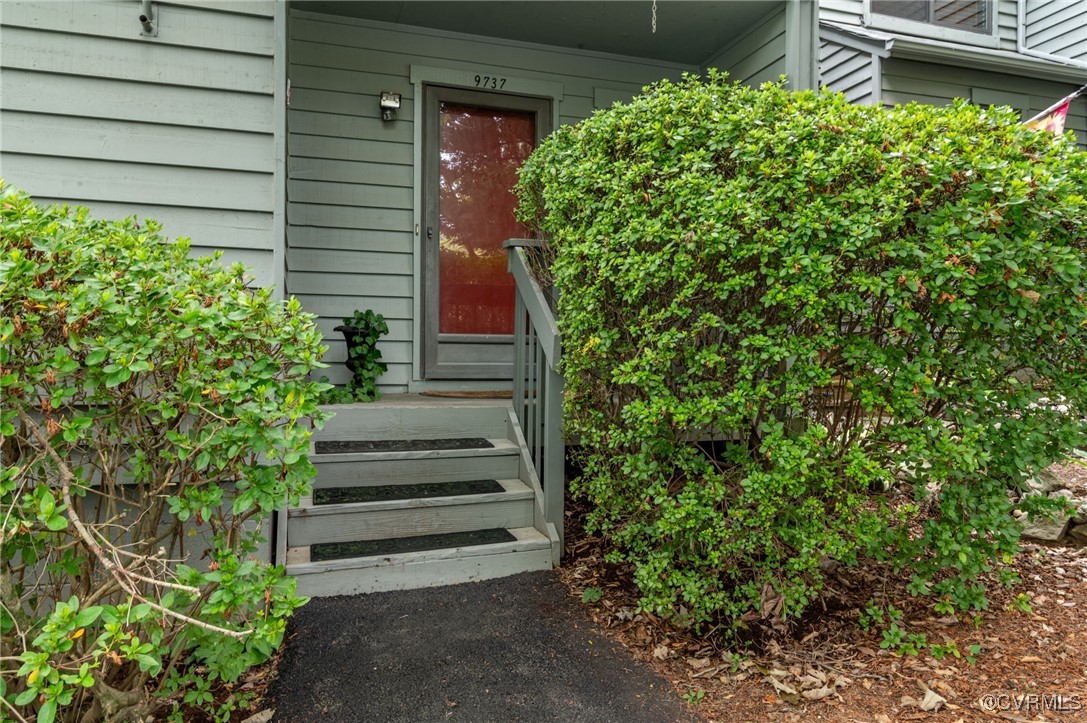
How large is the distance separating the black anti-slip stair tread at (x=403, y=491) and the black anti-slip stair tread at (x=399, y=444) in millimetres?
221

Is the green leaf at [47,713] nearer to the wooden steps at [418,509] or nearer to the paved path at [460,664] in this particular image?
the paved path at [460,664]

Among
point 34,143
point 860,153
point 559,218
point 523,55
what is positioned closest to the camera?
point 860,153

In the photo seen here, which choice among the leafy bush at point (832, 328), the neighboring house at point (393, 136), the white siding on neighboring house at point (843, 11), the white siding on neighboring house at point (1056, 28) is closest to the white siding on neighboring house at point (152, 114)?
the neighboring house at point (393, 136)

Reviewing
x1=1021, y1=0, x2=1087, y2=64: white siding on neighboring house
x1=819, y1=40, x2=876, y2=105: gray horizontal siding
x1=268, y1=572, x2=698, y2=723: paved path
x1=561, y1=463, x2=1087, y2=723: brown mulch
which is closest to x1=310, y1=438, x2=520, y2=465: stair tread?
x1=268, y1=572, x2=698, y2=723: paved path

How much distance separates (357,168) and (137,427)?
2.87 meters

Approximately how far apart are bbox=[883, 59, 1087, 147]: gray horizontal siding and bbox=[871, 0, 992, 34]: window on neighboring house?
43.6 inches

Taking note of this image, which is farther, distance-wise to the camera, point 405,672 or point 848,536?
point 848,536

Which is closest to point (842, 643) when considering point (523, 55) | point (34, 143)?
point (34, 143)

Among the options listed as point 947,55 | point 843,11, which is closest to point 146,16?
point 947,55

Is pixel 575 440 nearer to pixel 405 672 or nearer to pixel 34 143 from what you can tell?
pixel 405 672

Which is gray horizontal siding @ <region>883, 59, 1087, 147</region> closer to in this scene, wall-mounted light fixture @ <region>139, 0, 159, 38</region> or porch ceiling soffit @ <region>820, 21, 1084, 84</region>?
porch ceiling soffit @ <region>820, 21, 1084, 84</region>

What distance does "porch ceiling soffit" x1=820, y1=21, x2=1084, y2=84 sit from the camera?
5.89 metres

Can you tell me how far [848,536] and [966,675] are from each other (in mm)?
551

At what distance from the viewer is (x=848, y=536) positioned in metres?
2.46
